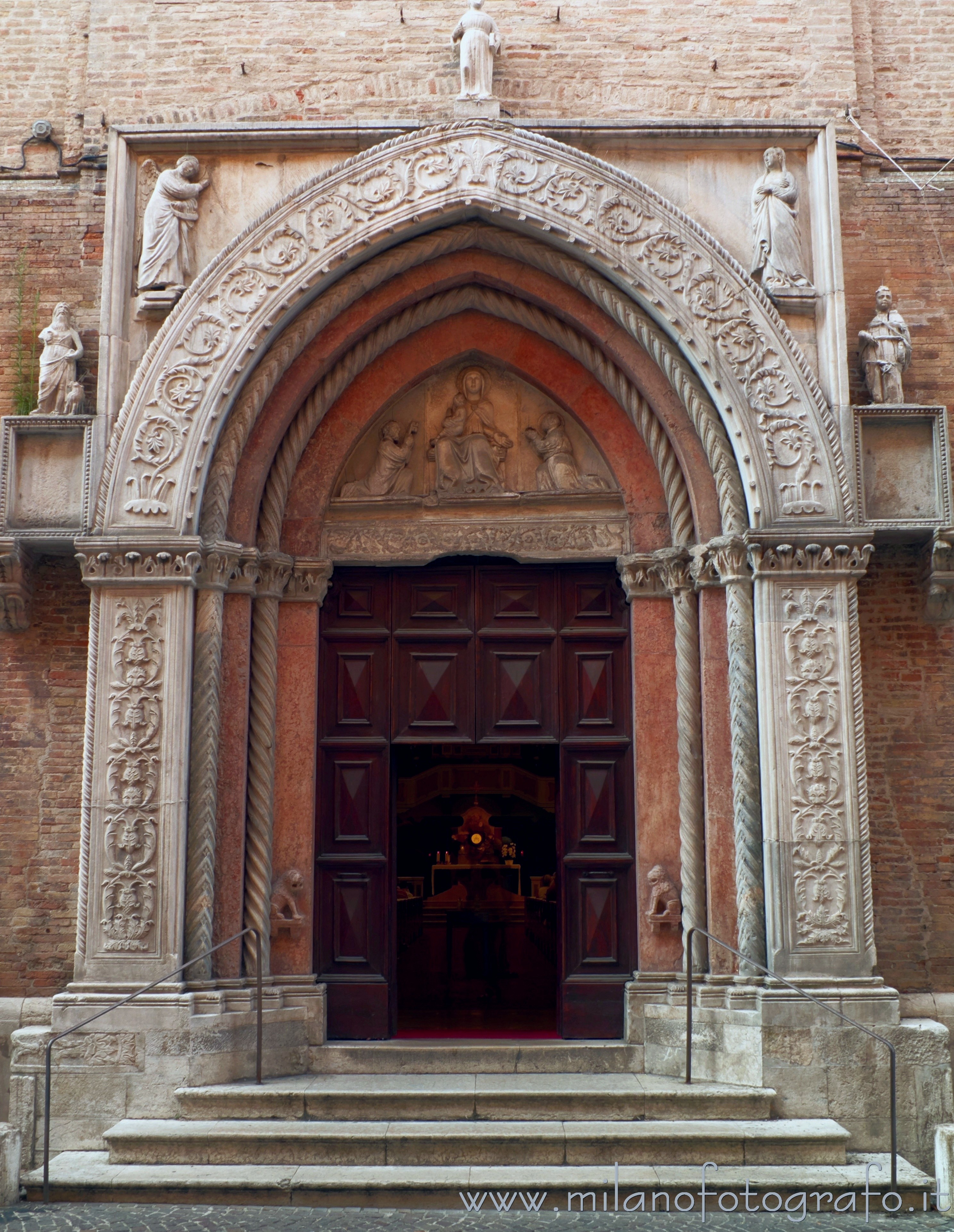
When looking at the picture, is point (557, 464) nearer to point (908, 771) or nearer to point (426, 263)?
point (426, 263)

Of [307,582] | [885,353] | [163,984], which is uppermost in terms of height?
[885,353]

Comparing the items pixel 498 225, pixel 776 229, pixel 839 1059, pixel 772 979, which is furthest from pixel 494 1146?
pixel 776 229

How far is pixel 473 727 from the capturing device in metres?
9.01

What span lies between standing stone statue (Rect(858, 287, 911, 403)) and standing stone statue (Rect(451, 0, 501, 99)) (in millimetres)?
3076

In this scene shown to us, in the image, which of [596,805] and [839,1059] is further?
[596,805]

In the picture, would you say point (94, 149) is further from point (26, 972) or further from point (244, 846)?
point (26, 972)

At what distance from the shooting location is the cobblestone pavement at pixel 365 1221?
6.12 meters

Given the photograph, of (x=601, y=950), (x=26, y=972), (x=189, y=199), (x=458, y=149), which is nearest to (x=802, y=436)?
(x=458, y=149)

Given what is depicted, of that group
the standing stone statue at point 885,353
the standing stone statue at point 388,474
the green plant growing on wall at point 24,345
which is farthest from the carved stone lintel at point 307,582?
the standing stone statue at point 885,353

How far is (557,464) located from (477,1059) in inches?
162

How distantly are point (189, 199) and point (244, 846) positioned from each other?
440cm

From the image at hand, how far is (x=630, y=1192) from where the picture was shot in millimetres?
6457

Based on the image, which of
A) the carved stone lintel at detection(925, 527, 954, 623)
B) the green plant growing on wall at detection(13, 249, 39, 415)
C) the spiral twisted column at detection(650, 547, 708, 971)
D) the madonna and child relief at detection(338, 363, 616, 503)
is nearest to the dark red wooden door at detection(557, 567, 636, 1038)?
the spiral twisted column at detection(650, 547, 708, 971)

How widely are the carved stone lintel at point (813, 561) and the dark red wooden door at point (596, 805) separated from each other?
1287 mm
